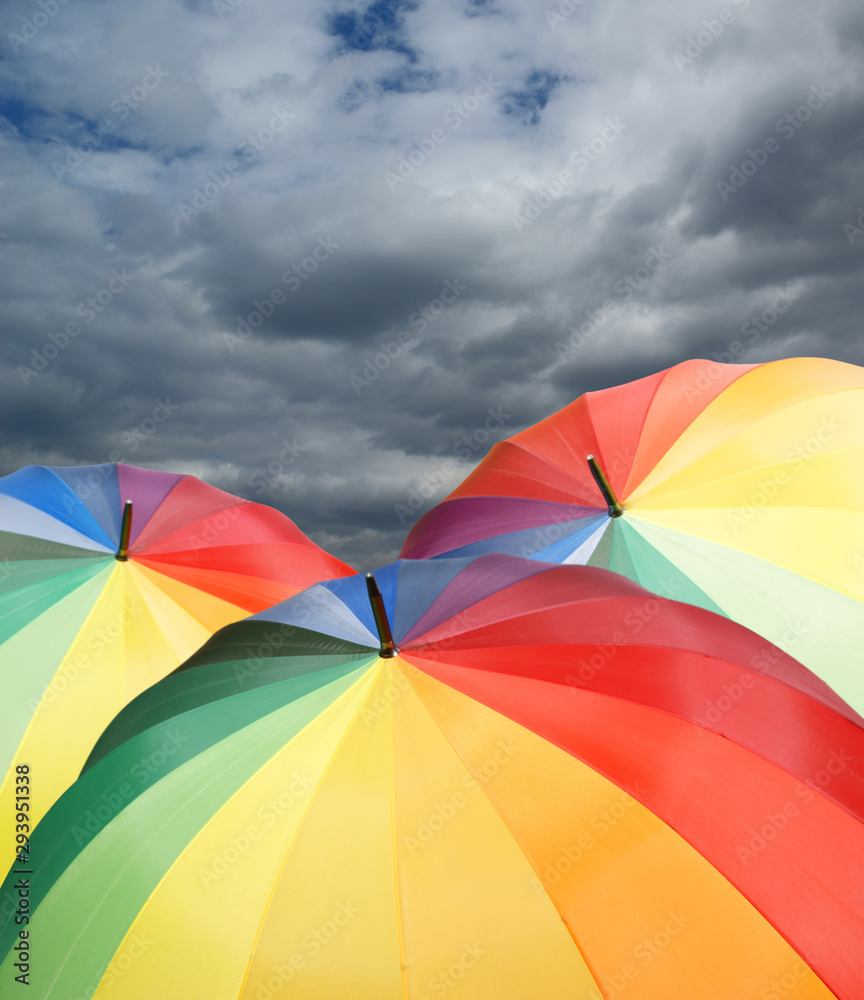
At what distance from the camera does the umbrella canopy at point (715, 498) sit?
5828mm

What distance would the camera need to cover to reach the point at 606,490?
6.71 m

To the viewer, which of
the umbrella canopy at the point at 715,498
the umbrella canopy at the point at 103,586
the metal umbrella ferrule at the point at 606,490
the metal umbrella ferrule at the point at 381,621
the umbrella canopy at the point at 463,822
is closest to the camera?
the umbrella canopy at the point at 463,822

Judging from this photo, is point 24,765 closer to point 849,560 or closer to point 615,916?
point 615,916

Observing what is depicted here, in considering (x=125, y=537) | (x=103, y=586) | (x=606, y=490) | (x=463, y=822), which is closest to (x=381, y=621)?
(x=463, y=822)

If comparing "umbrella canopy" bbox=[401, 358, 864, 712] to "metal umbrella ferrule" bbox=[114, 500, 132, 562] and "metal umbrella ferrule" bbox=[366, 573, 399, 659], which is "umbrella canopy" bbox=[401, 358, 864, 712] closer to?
"metal umbrella ferrule" bbox=[366, 573, 399, 659]

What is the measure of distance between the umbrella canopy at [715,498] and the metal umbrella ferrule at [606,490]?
1 cm

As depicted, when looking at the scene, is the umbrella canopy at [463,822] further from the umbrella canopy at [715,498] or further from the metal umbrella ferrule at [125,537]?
the metal umbrella ferrule at [125,537]

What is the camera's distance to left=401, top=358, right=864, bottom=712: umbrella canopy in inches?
229

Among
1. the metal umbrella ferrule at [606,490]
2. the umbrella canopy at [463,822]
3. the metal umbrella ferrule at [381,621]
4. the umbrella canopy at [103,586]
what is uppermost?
the umbrella canopy at [103,586]

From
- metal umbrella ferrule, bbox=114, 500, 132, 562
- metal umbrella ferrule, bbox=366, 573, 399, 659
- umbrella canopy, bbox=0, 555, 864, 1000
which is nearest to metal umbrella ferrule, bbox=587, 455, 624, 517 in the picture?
umbrella canopy, bbox=0, 555, 864, 1000

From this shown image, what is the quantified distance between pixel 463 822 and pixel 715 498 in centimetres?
379

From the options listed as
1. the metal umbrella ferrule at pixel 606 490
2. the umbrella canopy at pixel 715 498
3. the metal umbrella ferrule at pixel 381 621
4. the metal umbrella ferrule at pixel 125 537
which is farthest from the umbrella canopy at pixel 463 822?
the metal umbrella ferrule at pixel 125 537

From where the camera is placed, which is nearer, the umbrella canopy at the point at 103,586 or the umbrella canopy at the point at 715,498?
the umbrella canopy at the point at 715,498

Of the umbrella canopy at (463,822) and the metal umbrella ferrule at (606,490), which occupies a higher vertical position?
the metal umbrella ferrule at (606,490)
